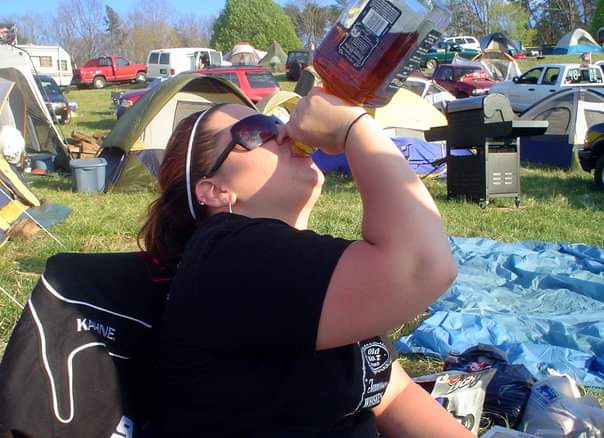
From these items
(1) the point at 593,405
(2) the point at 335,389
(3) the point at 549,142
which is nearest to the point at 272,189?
(2) the point at 335,389

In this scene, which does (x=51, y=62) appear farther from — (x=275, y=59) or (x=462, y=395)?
(x=462, y=395)

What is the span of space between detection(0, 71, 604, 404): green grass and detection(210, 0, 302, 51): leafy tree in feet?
111

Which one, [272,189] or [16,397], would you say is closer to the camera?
[16,397]

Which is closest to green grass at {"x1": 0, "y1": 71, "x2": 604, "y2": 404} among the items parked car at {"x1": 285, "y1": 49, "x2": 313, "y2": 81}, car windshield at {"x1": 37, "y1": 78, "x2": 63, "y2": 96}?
car windshield at {"x1": 37, "y1": 78, "x2": 63, "y2": 96}

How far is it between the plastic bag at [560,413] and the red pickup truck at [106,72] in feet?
110

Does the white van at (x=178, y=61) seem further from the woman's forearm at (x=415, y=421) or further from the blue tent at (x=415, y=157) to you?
the woman's forearm at (x=415, y=421)

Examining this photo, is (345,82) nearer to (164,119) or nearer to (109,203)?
(109,203)

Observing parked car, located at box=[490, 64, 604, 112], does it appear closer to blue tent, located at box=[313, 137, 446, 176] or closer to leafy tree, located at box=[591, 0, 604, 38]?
blue tent, located at box=[313, 137, 446, 176]

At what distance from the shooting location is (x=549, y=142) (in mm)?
11211

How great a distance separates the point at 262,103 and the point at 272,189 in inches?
327

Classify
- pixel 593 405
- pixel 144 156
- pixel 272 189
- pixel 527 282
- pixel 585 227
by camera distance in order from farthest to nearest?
pixel 144 156 < pixel 585 227 < pixel 527 282 < pixel 593 405 < pixel 272 189

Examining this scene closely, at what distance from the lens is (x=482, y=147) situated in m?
7.77

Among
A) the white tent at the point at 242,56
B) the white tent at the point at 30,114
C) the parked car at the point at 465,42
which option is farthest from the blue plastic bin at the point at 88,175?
the parked car at the point at 465,42

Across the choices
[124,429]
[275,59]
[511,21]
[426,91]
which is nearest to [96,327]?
[124,429]
